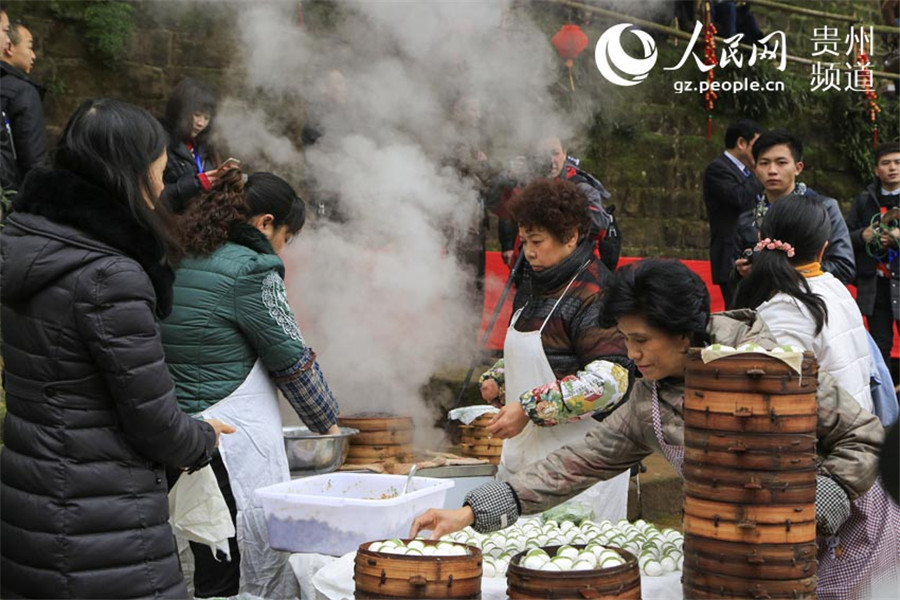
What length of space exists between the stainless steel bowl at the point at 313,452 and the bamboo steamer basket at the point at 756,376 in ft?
7.61

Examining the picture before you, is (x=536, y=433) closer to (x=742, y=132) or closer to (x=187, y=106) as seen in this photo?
(x=187, y=106)

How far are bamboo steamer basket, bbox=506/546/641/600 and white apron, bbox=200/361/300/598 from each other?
55.7 inches

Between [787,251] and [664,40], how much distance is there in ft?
27.3

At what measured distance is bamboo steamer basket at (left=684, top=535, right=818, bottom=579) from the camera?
2545 mm

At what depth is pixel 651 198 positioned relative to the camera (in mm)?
11492

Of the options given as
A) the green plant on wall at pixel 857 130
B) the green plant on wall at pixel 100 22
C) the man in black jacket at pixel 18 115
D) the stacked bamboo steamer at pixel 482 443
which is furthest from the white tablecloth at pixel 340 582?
the green plant on wall at pixel 857 130

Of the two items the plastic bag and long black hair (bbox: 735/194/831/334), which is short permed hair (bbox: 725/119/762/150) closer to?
long black hair (bbox: 735/194/831/334)

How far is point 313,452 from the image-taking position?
4594 mm

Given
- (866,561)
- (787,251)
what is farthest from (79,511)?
(787,251)

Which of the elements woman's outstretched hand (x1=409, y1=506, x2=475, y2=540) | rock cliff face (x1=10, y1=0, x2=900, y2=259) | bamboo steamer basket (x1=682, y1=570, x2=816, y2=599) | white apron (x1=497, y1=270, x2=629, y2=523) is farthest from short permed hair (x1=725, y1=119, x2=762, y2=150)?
bamboo steamer basket (x1=682, y1=570, x2=816, y2=599)

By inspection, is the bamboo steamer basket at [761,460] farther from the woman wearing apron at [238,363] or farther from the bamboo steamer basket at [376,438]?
the bamboo steamer basket at [376,438]

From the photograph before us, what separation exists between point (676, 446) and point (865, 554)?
0.61 meters

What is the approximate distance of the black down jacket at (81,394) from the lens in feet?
8.95

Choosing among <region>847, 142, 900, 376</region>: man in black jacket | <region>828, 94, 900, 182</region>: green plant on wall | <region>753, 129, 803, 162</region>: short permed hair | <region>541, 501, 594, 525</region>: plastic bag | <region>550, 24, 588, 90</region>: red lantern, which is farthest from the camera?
<region>828, 94, 900, 182</region>: green plant on wall
